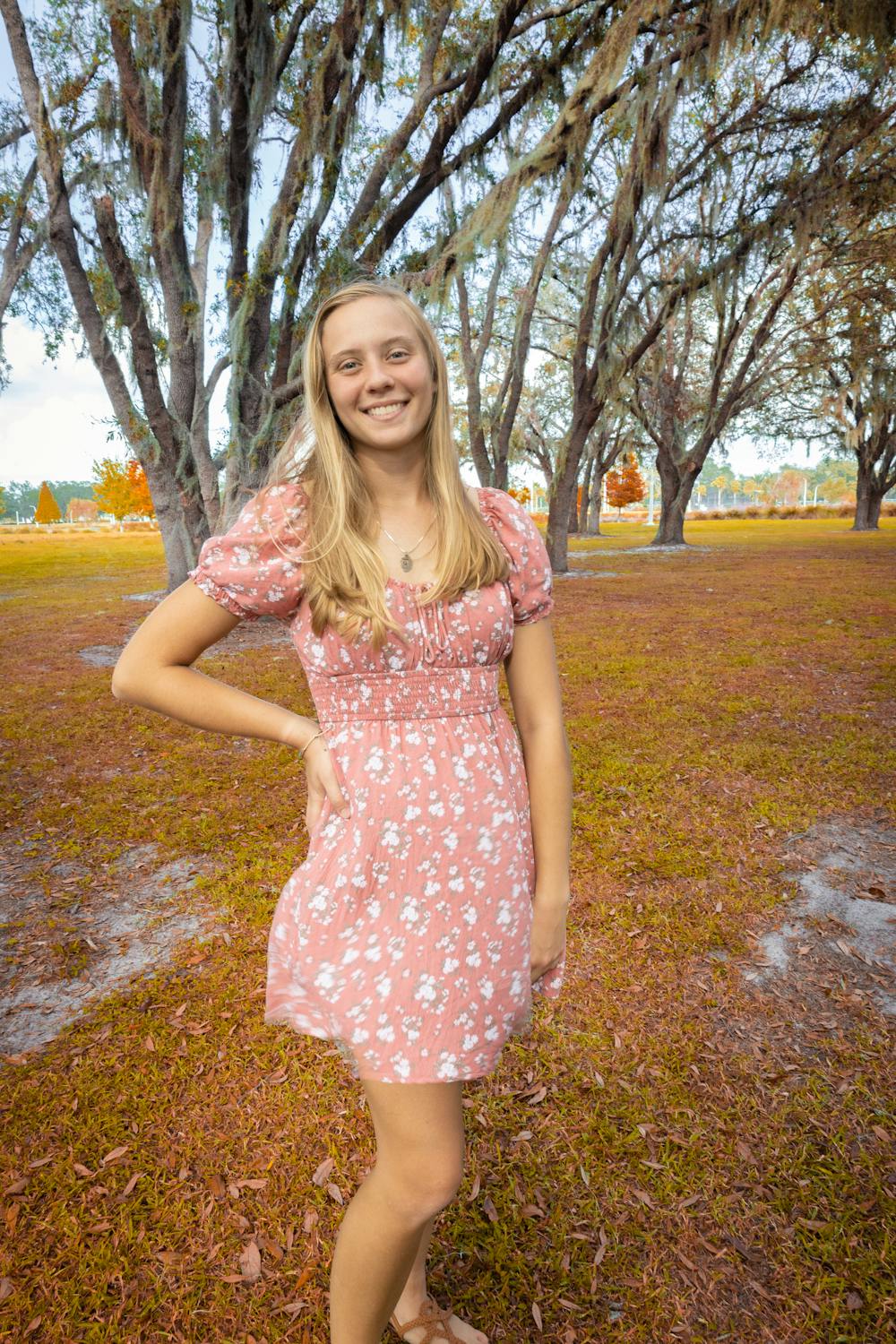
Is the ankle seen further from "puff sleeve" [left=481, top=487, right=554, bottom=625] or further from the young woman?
"puff sleeve" [left=481, top=487, right=554, bottom=625]

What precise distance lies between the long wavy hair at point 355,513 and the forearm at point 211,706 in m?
0.20

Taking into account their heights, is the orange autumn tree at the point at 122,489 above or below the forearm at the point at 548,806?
above

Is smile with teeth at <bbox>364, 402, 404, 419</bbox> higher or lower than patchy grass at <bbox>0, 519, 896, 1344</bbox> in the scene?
higher

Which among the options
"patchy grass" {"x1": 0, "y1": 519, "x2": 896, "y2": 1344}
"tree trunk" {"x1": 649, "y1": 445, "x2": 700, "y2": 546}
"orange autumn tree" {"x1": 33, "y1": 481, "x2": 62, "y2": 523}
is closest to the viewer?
"patchy grass" {"x1": 0, "y1": 519, "x2": 896, "y2": 1344}

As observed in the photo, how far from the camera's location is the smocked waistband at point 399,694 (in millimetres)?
1436

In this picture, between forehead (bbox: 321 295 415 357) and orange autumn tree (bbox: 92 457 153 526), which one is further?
orange autumn tree (bbox: 92 457 153 526)

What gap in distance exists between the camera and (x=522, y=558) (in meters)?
1.61

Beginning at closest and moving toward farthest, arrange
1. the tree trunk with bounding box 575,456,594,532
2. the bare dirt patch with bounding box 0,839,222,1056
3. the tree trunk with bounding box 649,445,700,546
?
the bare dirt patch with bounding box 0,839,222,1056 → the tree trunk with bounding box 649,445,700,546 → the tree trunk with bounding box 575,456,594,532

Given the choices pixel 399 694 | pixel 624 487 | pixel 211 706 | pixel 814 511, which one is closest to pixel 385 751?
pixel 399 694

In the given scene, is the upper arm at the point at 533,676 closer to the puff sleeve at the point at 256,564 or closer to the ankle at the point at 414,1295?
the puff sleeve at the point at 256,564

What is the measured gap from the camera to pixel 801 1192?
86.7 inches

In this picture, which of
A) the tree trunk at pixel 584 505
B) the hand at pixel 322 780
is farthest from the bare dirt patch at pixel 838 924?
the tree trunk at pixel 584 505

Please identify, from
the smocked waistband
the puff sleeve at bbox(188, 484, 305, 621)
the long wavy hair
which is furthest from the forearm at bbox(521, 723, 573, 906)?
the puff sleeve at bbox(188, 484, 305, 621)

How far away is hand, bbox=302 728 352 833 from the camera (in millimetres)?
1396
